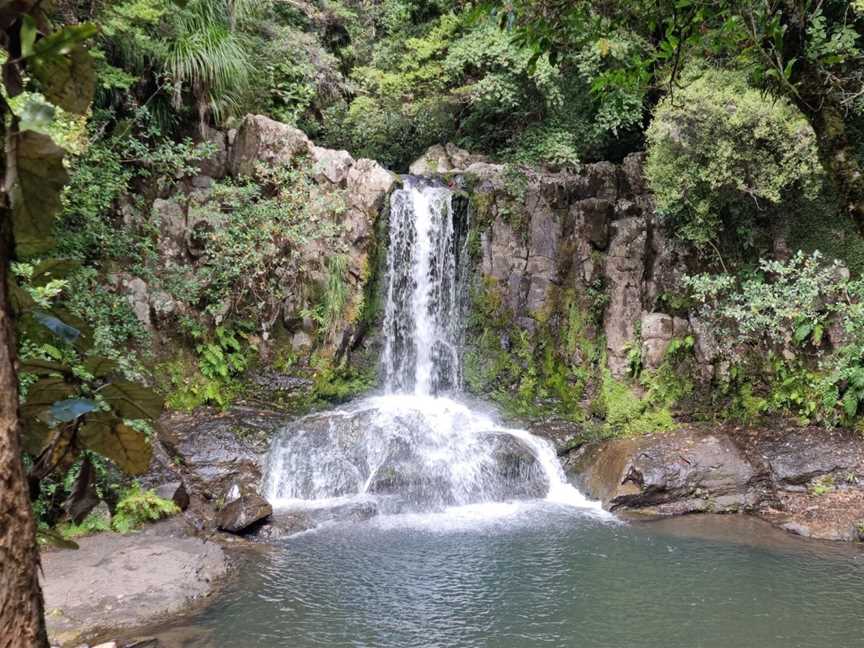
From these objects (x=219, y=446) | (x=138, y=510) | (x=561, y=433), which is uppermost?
(x=561, y=433)

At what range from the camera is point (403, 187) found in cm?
1306

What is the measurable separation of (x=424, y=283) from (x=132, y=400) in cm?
1167

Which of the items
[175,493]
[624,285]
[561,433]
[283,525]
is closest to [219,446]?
[175,493]

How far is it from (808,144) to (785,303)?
2483 millimetres

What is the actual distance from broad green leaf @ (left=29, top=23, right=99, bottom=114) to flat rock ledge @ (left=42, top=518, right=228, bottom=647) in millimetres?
5368

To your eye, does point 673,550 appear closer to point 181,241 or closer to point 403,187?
point 403,187

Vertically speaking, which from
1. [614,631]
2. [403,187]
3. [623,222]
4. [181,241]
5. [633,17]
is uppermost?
[403,187]

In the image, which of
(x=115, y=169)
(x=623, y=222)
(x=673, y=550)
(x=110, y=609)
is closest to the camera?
(x=110, y=609)

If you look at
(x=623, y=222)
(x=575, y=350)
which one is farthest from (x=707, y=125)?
(x=575, y=350)

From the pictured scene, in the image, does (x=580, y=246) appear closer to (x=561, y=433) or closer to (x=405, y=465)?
(x=561, y=433)

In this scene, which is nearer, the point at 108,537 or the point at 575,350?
the point at 108,537

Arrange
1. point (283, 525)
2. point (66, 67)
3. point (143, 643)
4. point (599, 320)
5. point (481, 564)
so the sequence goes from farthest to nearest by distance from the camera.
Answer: point (599, 320) → point (283, 525) → point (481, 564) → point (143, 643) → point (66, 67)

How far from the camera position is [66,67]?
42.5 inches

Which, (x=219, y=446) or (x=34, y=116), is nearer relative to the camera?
(x=34, y=116)
